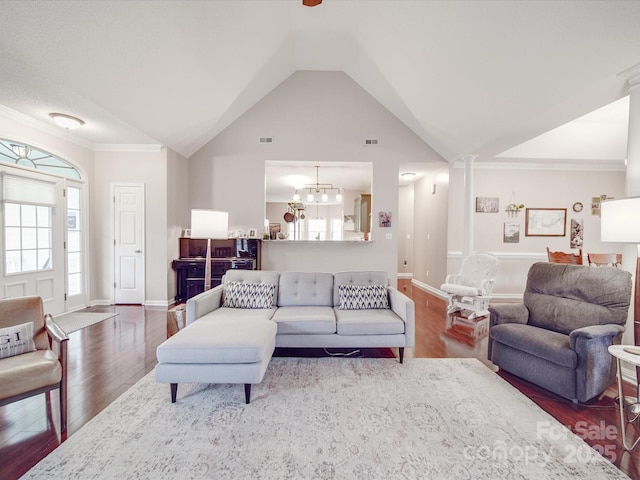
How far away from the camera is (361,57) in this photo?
464cm

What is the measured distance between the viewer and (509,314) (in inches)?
113

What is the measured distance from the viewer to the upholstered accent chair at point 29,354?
176 cm

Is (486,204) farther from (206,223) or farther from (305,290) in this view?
(206,223)

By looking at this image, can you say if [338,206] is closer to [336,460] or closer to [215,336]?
[215,336]

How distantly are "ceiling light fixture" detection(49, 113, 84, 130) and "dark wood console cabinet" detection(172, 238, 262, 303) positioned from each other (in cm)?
231

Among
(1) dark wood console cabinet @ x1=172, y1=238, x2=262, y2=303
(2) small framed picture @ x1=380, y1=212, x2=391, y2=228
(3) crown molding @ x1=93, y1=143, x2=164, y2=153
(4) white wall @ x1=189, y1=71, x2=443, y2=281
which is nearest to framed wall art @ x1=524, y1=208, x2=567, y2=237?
(4) white wall @ x1=189, y1=71, x2=443, y2=281

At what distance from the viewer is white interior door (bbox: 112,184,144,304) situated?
5.06 metres

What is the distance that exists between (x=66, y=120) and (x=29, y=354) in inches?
127

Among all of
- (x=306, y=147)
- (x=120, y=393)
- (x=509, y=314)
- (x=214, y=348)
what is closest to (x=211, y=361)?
(x=214, y=348)

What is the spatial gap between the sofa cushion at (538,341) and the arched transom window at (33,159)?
594 centimetres

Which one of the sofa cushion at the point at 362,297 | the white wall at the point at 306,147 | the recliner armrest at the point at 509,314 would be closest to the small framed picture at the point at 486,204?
the white wall at the point at 306,147

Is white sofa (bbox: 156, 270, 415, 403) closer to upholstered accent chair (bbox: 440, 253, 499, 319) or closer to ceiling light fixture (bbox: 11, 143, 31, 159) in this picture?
upholstered accent chair (bbox: 440, 253, 499, 319)

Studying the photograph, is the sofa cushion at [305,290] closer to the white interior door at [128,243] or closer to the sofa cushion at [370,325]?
the sofa cushion at [370,325]

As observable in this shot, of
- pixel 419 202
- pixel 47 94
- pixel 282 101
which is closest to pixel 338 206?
pixel 419 202
